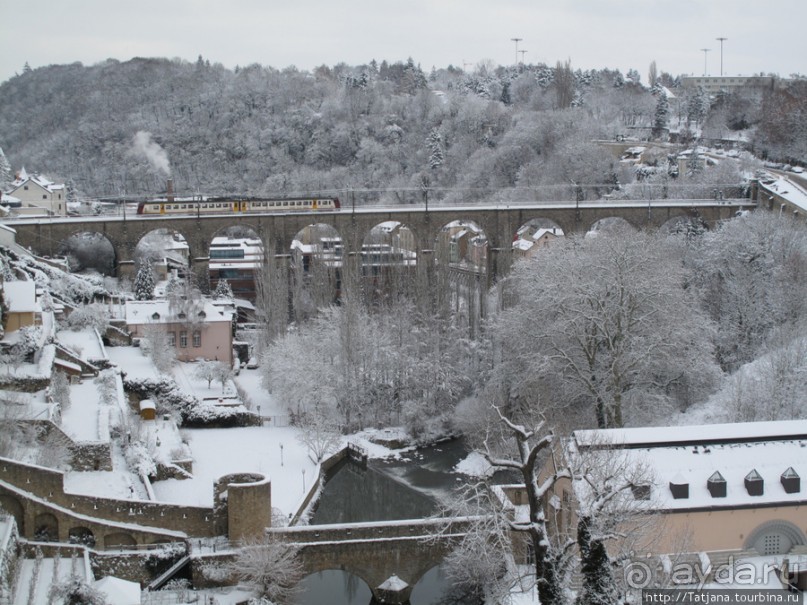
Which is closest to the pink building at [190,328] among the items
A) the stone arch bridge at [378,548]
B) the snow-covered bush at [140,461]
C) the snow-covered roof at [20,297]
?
the snow-covered roof at [20,297]

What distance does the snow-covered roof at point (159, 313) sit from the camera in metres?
35.5

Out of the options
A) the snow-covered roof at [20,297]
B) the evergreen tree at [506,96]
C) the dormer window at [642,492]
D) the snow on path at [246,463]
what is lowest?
the snow on path at [246,463]

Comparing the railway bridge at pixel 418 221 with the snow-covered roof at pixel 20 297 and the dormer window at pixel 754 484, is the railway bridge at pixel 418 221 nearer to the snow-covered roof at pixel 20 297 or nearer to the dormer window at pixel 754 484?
the snow-covered roof at pixel 20 297

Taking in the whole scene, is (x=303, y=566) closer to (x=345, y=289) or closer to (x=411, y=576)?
(x=411, y=576)

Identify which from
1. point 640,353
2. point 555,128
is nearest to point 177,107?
point 555,128

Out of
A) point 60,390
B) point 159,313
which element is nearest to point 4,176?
point 159,313

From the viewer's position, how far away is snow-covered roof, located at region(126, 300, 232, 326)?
35469mm

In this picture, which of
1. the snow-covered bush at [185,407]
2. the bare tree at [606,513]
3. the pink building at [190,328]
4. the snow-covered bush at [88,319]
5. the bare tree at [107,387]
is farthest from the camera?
the pink building at [190,328]

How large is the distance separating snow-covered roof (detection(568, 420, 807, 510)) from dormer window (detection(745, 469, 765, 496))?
16 mm

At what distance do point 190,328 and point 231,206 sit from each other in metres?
10.2

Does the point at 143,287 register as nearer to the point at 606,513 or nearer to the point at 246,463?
the point at 246,463

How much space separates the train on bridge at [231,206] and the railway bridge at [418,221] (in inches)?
19.9

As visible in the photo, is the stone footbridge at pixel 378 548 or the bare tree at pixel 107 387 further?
the bare tree at pixel 107 387

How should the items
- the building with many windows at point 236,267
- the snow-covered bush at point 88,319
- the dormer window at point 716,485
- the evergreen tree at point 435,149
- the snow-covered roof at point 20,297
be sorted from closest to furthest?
the dormer window at point 716,485
the snow-covered roof at point 20,297
the snow-covered bush at point 88,319
the building with many windows at point 236,267
the evergreen tree at point 435,149
